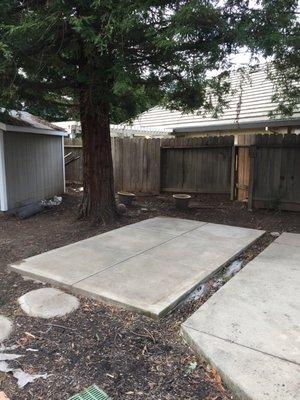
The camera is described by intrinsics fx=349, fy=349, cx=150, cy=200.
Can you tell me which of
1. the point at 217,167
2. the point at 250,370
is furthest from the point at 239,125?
the point at 250,370

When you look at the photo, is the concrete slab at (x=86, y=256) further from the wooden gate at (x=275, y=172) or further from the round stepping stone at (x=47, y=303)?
the wooden gate at (x=275, y=172)

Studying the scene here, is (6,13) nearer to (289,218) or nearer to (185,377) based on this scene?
(185,377)

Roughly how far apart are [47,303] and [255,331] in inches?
76.0

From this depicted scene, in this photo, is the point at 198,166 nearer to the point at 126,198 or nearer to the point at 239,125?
the point at 239,125

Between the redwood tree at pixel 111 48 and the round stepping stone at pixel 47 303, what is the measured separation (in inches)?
102

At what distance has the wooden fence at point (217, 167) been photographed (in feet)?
24.7

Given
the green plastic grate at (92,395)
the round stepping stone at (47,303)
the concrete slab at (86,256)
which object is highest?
the concrete slab at (86,256)

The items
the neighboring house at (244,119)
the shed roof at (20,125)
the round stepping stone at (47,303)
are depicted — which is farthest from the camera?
the neighboring house at (244,119)

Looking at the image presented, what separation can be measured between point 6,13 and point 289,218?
239 inches

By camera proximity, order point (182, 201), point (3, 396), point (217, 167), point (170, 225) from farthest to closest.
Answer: point (217, 167) → point (182, 201) → point (170, 225) → point (3, 396)

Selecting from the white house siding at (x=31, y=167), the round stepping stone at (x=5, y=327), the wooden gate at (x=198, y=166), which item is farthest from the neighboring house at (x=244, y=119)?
the round stepping stone at (x=5, y=327)

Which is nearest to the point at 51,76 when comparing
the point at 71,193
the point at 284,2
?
the point at 284,2

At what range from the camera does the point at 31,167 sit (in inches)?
344

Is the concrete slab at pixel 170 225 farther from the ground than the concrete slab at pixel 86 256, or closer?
closer
